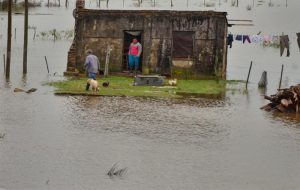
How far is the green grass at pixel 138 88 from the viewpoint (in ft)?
80.9

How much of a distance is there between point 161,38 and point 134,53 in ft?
4.35

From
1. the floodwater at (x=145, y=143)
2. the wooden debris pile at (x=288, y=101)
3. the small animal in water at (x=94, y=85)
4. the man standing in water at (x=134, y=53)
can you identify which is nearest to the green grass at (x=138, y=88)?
the small animal in water at (x=94, y=85)

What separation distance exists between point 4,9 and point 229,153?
88.9 m

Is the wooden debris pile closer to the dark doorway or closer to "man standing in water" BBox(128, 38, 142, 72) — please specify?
"man standing in water" BBox(128, 38, 142, 72)

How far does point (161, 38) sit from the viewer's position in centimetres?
3016

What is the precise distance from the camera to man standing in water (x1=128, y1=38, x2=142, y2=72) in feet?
98.5

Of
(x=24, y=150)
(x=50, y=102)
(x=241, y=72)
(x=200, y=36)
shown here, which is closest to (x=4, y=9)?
(x=241, y=72)

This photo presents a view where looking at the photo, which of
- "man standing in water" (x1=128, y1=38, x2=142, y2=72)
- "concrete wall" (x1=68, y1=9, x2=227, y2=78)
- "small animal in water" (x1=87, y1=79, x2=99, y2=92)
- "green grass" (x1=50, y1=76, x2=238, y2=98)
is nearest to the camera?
"green grass" (x1=50, y1=76, x2=238, y2=98)

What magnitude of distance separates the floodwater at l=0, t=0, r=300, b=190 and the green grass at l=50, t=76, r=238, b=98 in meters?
0.85

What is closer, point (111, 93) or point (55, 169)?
point (55, 169)

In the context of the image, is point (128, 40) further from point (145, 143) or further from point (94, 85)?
point (145, 143)

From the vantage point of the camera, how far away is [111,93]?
24.6m

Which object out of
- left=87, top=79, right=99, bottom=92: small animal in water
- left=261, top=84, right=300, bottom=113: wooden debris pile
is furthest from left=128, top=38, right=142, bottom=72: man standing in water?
left=261, top=84, right=300, bottom=113: wooden debris pile

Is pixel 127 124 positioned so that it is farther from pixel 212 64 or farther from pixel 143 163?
pixel 212 64
